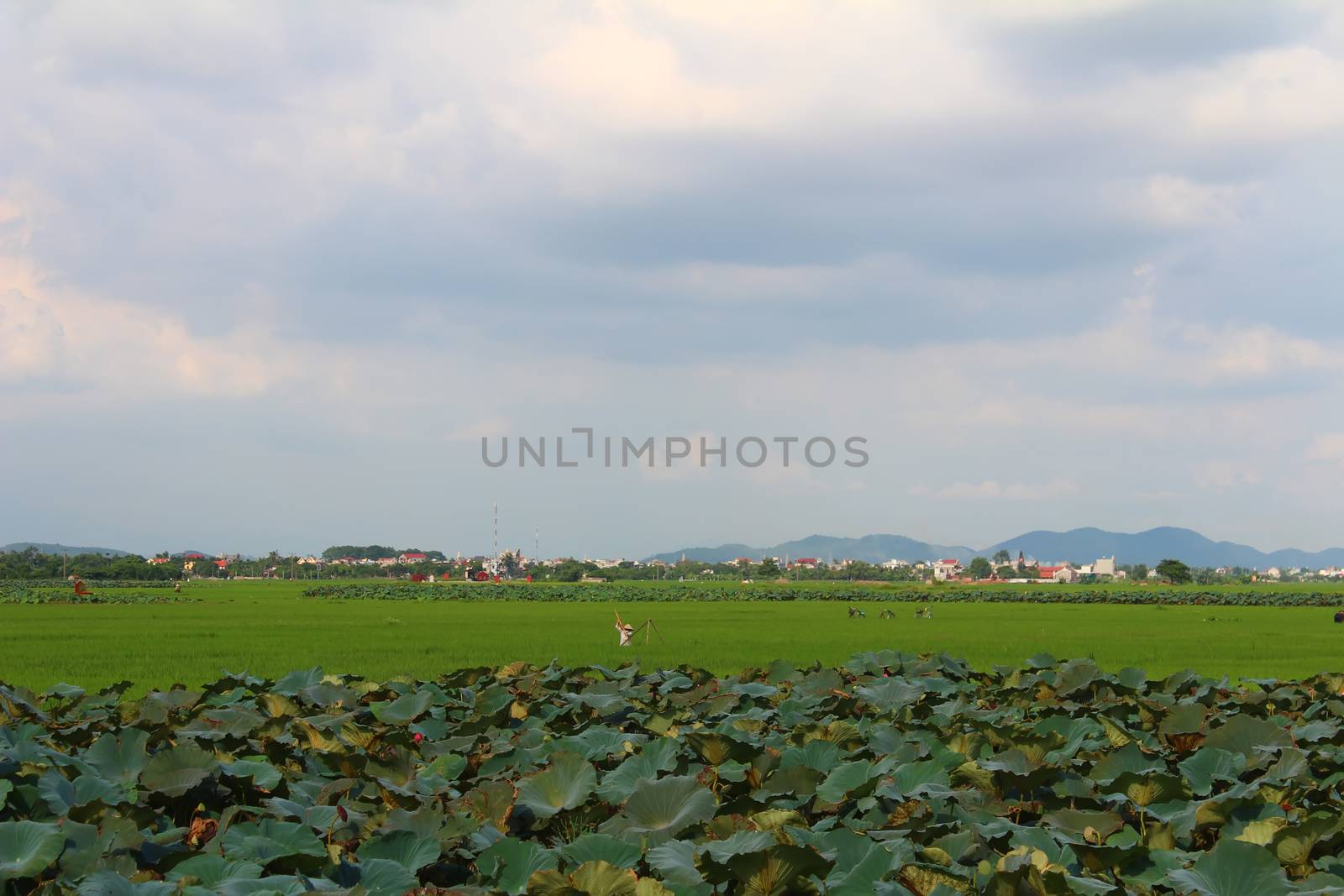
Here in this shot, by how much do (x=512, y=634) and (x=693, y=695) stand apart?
2026 cm

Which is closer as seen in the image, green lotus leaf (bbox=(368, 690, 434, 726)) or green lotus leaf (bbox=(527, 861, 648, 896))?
green lotus leaf (bbox=(527, 861, 648, 896))

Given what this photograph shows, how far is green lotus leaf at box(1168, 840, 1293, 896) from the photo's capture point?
319 cm

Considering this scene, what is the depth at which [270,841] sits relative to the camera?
11.6 feet

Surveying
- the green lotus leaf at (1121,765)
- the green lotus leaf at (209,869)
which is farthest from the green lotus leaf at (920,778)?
the green lotus leaf at (209,869)

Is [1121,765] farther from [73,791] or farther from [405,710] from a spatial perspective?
[73,791]

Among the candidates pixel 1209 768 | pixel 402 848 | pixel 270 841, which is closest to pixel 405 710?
pixel 270 841

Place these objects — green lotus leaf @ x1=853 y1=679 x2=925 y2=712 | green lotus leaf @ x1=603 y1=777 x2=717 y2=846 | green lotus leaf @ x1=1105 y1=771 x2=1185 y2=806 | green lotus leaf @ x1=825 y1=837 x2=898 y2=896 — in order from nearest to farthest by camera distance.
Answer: green lotus leaf @ x1=825 y1=837 x2=898 y2=896, green lotus leaf @ x1=603 y1=777 x2=717 y2=846, green lotus leaf @ x1=1105 y1=771 x2=1185 y2=806, green lotus leaf @ x1=853 y1=679 x2=925 y2=712

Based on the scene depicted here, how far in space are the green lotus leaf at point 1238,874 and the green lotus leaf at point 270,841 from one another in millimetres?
2886

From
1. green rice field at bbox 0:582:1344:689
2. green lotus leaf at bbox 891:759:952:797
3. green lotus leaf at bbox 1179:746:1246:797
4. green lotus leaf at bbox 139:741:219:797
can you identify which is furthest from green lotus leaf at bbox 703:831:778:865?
green rice field at bbox 0:582:1344:689

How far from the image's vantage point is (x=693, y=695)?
7.33 m

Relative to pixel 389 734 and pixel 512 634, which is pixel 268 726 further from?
pixel 512 634

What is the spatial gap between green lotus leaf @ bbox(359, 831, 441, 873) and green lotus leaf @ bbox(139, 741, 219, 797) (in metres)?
1.16

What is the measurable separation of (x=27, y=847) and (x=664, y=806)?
82.7 inches

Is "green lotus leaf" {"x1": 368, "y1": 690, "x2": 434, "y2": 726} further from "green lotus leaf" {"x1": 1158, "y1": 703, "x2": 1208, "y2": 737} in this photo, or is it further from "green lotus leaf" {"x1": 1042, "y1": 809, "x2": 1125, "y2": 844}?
"green lotus leaf" {"x1": 1158, "y1": 703, "x2": 1208, "y2": 737}
